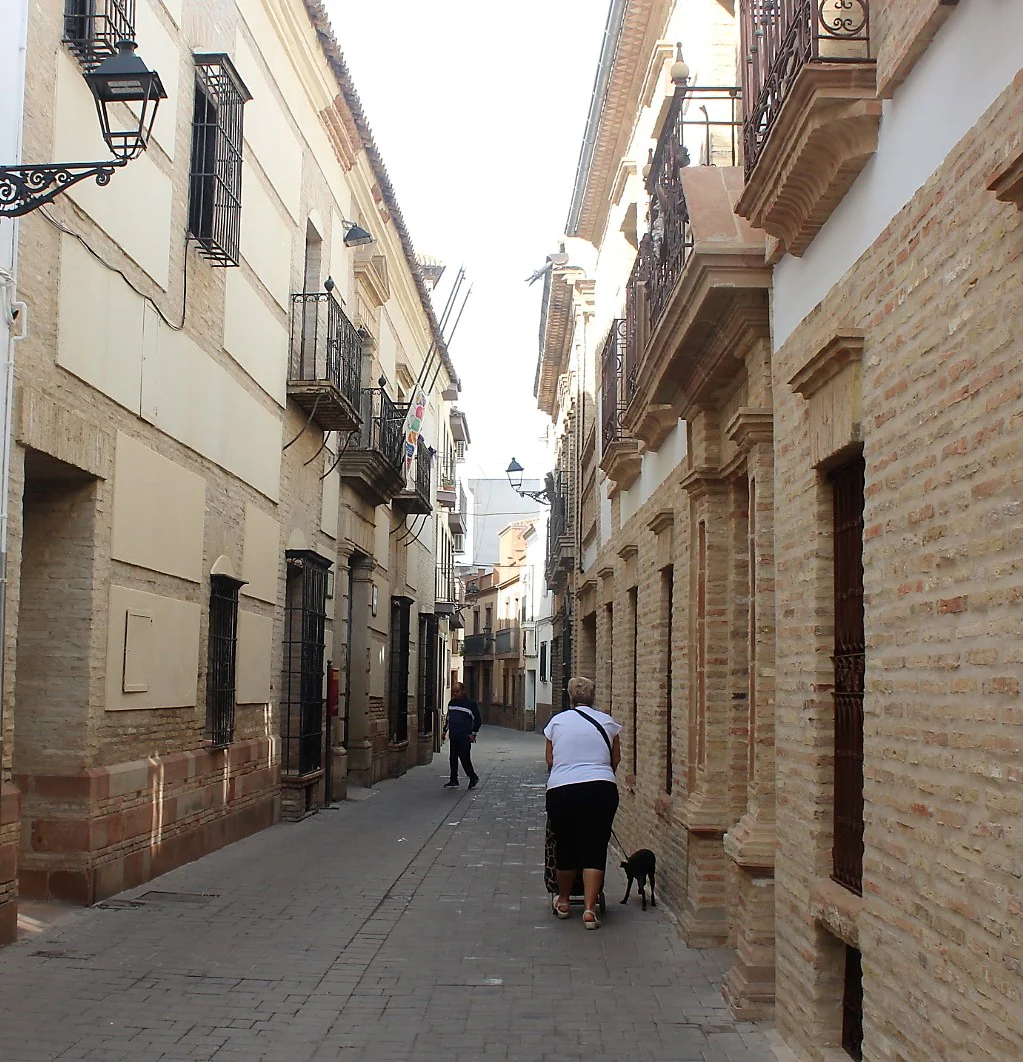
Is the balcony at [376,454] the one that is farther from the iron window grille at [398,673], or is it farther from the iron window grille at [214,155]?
the iron window grille at [214,155]

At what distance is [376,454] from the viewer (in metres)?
18.6

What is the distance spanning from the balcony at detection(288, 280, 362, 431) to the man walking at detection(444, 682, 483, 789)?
5624 millimetres

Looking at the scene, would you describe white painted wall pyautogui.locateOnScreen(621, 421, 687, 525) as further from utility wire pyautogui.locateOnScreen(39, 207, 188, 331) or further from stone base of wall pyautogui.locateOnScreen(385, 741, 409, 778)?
stone base of wall pyautogui.locateOnScreen(385, 741, 409, 778)

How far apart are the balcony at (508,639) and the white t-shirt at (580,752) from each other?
4770 centimetres

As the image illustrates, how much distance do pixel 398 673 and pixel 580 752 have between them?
620 inches

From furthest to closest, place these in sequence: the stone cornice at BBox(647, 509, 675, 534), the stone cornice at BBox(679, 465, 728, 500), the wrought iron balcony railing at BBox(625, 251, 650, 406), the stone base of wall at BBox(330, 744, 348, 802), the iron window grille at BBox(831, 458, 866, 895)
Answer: the stone base of wall at BBox(330, 744, 348, 802)
the wrought iron balcony railing at BBox(625, 251, 650, 406)
the stone cornice at BBox(647, 509, 675, 534)
the stone cornice at BBox(679, 465, 728, 500)
the iron window grille at BBox(831, 458, 866, 895)

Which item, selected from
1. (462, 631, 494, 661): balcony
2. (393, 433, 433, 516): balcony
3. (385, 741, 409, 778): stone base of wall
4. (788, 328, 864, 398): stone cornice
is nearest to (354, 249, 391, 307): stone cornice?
(393, 433, 433, 516): balcony

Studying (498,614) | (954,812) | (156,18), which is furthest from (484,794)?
(498,614)

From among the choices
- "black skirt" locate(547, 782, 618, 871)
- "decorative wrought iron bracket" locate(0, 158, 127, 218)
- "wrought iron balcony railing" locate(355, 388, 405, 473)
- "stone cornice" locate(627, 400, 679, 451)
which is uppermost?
"wrought iron balcony railing" locate(355, 388, 405, 473)

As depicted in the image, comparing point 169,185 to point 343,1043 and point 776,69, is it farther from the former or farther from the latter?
point 343,1043

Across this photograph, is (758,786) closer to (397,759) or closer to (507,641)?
(397,759)

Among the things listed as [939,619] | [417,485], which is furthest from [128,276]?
[417,485]

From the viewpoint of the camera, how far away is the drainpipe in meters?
7.30

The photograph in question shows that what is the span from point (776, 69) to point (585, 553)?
602 inches
